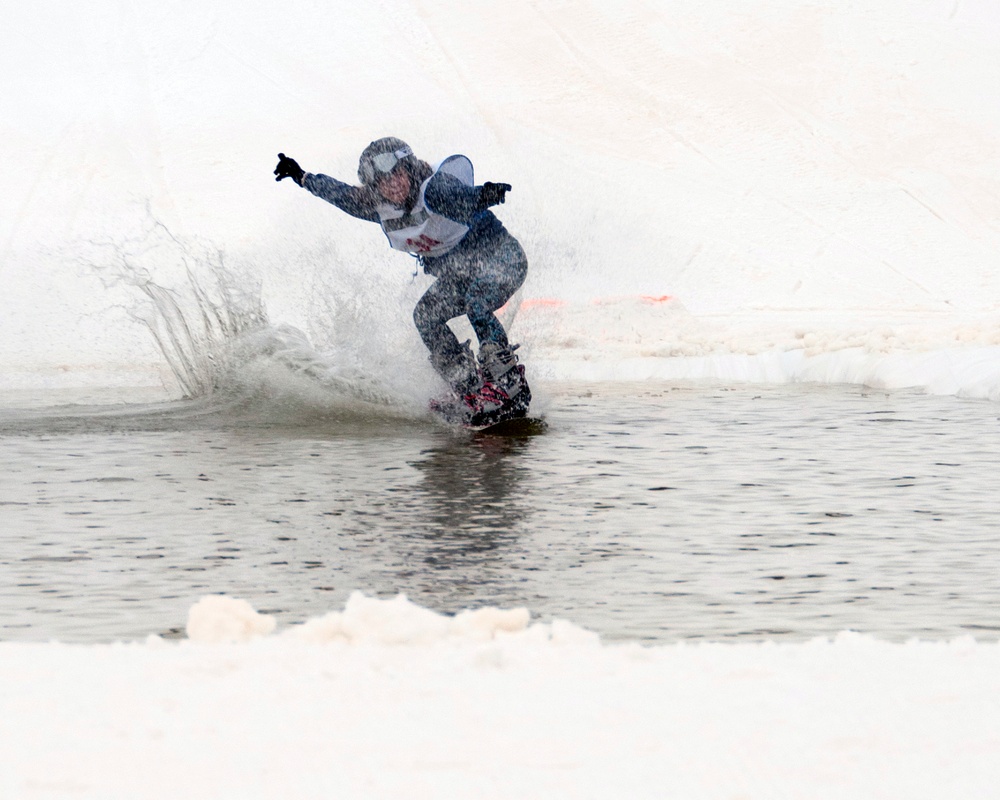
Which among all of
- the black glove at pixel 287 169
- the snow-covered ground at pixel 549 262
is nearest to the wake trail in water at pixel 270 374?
the snow-covered ground at pixel 549 262

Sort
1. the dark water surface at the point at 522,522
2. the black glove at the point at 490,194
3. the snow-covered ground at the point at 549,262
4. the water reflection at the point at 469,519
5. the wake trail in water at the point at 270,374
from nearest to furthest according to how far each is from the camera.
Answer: the snow-covered ground at the point at 549,262
the dark water surface at the point at 522,522
the water reflection at the point at 469,519
the black glove at the point at 490,194
the wake trail in water at the point at 270,374

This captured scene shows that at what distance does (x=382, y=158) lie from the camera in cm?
936

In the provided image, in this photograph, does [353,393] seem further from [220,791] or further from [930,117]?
[930,117]

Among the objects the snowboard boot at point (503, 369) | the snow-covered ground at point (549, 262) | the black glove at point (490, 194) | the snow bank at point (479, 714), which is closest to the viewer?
the snow bank at point (479, 714)

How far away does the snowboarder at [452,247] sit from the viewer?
9.35m

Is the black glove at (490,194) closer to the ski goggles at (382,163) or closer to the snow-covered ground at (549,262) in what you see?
the ski goggles at (382,163)

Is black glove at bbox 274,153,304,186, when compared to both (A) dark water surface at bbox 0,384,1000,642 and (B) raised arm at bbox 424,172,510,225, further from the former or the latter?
(A) dark water surface at bbox 0,384,1000,642

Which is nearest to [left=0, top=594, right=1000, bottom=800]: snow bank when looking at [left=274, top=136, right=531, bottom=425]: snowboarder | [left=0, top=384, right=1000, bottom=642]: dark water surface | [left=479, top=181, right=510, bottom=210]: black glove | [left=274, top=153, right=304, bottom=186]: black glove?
[left=0, top=384, right=1000, bottom=642]: dark water surface

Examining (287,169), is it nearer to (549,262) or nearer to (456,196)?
(456,196)

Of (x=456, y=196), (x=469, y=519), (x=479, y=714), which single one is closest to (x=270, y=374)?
(x=456, y=196)

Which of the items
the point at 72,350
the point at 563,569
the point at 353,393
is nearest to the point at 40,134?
the point at 72,350

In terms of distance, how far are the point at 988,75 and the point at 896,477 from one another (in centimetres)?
3526

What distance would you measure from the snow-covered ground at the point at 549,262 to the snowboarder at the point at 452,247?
0.99m

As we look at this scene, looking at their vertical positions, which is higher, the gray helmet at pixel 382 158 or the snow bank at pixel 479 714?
the gray helmet at pixel 382 158
